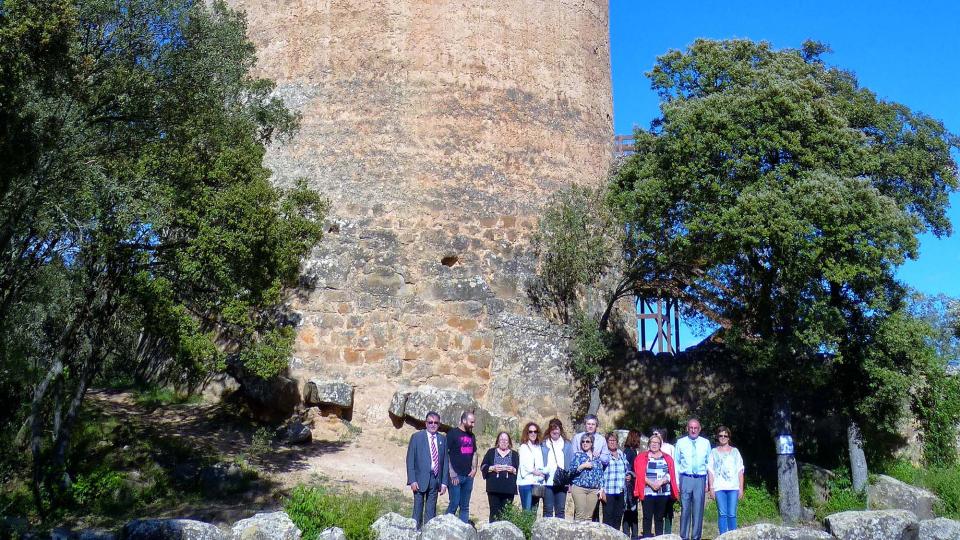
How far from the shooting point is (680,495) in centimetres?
1135

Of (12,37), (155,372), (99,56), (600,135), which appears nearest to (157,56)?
(99,56)

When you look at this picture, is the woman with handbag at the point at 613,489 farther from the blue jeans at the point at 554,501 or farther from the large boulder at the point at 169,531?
the large boulder at the point at 169,531

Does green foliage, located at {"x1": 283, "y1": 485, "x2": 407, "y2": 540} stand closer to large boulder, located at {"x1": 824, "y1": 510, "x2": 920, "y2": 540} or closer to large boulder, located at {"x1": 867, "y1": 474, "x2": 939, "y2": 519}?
large boulder, located at {"x1": 824, "y1": 510, "x2": 920, "y2": 540}

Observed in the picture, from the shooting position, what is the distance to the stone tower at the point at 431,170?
19.3m

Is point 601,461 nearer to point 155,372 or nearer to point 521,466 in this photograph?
point 521,466

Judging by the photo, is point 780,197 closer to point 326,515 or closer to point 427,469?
point 427,469

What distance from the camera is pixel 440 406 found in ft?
59.8

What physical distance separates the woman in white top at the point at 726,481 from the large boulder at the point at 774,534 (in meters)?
2.24

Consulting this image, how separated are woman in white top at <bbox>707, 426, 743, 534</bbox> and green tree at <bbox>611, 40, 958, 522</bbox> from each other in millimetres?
4330

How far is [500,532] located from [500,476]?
2430 millimetres

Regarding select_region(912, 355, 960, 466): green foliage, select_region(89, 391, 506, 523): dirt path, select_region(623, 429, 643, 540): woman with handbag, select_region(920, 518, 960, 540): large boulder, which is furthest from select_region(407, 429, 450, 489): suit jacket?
select_region(912, 355, 960, 466): green foliage

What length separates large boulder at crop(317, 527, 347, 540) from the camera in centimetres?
888

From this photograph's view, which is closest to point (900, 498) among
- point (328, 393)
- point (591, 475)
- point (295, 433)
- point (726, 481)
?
point (726, 481)

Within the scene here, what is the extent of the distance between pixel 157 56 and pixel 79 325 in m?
4.58
